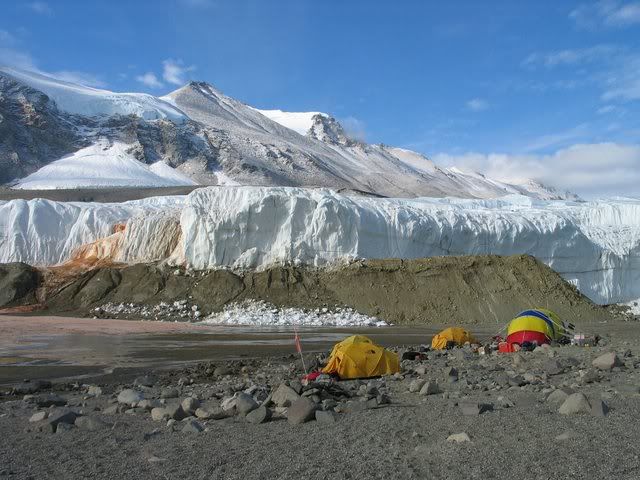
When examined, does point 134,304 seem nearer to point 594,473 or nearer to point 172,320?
point 172,320

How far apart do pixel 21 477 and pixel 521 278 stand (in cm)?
3391

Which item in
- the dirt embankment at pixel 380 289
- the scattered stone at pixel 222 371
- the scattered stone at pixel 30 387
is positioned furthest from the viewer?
the dirt embankment at pixel 380 289

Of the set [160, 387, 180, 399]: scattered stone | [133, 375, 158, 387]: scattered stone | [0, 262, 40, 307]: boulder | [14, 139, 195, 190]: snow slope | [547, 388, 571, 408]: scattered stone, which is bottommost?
[133, 375, 158, 387]: scattered stone

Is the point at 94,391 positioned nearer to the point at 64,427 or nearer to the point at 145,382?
the point at 145,382

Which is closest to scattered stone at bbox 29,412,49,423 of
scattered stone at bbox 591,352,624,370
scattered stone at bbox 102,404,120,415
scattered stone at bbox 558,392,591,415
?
scattered stone at bbox 102,404,120,415

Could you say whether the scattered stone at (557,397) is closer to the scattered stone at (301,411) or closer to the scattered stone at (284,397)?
the scattered stone at (301,411)

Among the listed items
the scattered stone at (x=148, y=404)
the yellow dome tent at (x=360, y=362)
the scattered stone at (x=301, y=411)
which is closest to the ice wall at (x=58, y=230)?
the yellow dome tent at (x=360, y=362)

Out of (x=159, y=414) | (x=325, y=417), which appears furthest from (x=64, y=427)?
(x=325, y=417)

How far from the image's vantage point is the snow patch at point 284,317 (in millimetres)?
32031

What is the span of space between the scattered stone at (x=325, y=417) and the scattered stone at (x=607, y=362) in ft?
19.5

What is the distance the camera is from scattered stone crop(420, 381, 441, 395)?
902 cm

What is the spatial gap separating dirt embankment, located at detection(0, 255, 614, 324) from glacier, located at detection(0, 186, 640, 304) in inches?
79.1

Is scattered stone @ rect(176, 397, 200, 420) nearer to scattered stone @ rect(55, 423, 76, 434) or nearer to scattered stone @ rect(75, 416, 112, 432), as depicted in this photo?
scattered stone @ rect(75, 416, 112, 432)

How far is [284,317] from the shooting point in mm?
32812
